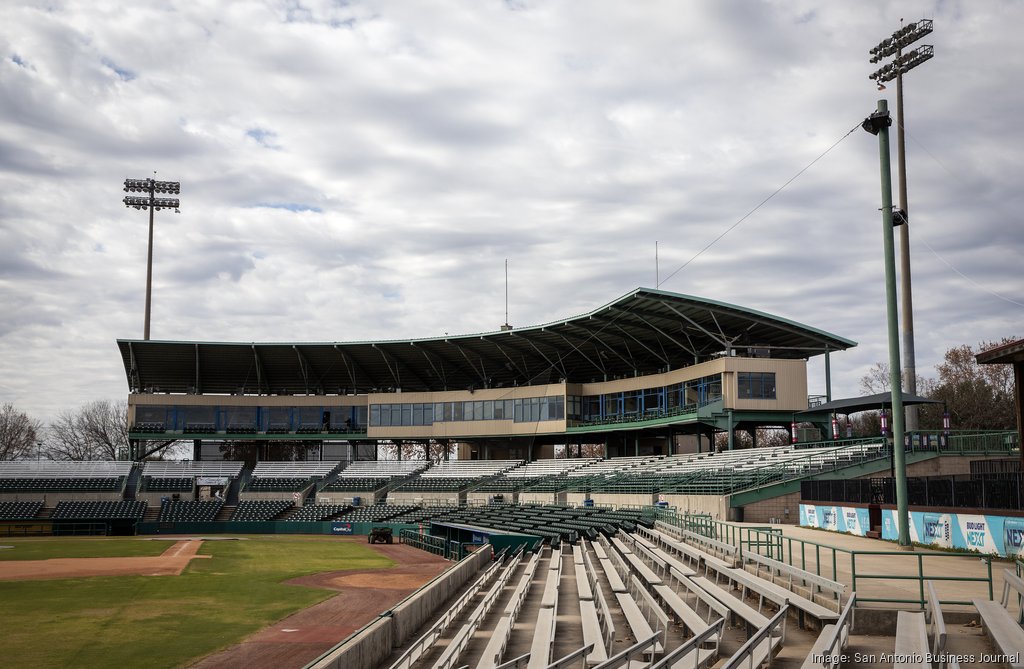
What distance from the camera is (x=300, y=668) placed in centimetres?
1645

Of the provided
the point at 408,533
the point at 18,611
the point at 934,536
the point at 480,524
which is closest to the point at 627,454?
the point at 408,533

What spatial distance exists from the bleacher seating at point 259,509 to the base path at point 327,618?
1067 inches

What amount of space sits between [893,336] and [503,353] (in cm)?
4930

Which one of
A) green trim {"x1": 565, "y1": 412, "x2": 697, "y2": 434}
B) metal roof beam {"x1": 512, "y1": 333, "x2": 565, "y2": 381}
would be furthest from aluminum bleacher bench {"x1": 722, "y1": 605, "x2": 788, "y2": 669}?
metal roof beam {"x1": 512, "y1": 333, "x2": 565, "y2": 381}

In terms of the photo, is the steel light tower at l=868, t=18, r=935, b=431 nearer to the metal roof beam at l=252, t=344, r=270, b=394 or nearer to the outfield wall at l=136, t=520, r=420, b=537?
the outfield wall at l=136, t=520, r=420, b=537

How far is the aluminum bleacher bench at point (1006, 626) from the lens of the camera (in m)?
8.05

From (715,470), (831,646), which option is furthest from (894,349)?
(715,470)

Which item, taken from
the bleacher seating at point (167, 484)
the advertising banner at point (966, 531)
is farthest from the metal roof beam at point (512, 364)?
the advertising banner at point (966, 531)

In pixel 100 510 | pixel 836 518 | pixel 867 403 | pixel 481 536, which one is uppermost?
pixel 867 403

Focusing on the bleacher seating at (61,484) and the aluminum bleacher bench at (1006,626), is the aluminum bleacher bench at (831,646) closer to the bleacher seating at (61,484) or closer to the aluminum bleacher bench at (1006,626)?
the aluminum bleacher bench at (1006,626)

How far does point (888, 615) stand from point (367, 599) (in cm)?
1897

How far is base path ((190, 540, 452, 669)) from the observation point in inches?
691

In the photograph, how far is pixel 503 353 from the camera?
228 feet

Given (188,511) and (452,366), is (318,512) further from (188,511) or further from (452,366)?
(452,366)
